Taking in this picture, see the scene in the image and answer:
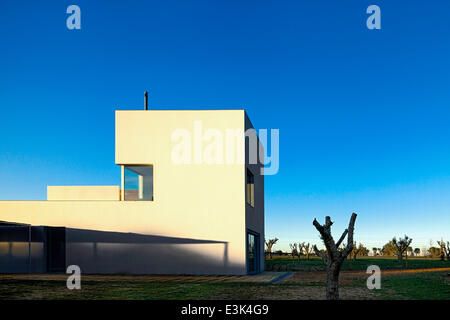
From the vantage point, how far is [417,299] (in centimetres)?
1027

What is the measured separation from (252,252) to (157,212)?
603 centimetres

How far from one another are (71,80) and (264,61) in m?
10.0

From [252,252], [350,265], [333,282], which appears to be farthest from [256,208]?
[350,265]

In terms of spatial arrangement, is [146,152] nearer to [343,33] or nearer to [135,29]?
[135,29]

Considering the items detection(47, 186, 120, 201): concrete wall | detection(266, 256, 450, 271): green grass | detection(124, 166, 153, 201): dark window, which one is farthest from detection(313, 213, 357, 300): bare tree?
detection(266, 256, 450, 271): green grass

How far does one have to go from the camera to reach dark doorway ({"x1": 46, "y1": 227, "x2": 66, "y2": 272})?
20.3m

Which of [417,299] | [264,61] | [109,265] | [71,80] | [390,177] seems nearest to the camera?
[417,299]

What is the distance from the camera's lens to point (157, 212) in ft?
65.1

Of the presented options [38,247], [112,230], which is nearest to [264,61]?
[112,230]

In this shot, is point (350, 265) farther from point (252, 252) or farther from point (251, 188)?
point (251, 188)

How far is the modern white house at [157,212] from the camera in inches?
773

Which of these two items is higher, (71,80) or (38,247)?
(71,80)

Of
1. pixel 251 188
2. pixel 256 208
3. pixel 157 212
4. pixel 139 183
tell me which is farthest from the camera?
pixel 256 208

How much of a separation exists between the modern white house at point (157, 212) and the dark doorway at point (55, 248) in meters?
0.05
